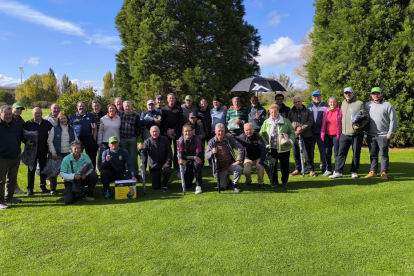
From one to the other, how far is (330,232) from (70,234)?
354cm

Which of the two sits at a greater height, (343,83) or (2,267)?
(343,83)

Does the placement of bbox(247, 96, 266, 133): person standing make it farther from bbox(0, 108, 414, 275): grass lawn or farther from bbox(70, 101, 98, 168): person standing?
bbox(70, 101, 98, 168): person standing

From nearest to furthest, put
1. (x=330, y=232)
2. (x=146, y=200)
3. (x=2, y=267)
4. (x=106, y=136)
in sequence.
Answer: (x=2, y=267) → (x=330, y=232) → (x=146, y=200) → (x=106, y=136)

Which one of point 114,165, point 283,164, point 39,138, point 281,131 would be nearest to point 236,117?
point 281,131

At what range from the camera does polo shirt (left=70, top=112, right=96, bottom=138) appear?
638cm

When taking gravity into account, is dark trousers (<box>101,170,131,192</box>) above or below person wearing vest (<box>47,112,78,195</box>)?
below

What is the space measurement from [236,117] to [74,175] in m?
3.82

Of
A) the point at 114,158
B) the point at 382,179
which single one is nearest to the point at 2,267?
the point at 114,158

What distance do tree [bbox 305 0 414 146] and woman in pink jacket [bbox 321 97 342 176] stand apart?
13.8 feet

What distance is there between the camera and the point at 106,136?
21.4 ft

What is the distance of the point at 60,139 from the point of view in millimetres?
5977

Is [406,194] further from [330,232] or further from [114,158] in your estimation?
[114,158]

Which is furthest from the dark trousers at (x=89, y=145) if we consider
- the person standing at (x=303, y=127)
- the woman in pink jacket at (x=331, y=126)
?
the woman in pink jacket at (x=331, y=126)

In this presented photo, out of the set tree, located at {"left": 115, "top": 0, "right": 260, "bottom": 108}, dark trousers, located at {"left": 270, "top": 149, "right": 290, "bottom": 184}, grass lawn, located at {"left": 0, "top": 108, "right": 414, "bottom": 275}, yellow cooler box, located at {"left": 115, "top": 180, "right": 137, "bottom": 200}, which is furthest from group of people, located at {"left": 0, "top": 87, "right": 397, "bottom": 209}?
tree, located at {"left": 115, "top": 0, "right": 260, "bottom": 108}
